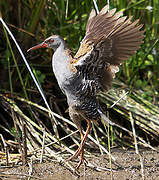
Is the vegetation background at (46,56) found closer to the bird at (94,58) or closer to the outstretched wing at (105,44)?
the bird at (94,58)

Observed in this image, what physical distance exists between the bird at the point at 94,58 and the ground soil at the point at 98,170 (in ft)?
0.47

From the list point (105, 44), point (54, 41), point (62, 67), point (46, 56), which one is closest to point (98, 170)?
point (62, 67)

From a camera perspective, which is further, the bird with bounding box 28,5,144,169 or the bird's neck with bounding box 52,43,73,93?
the bird's neck with bounding box 52,43,73,93

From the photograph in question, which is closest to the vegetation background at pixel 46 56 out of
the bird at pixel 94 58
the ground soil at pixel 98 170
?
the ground soil at pixel 98 170

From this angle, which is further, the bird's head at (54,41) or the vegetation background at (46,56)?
the vegetation background at (46,56)

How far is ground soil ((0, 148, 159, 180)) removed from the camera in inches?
114

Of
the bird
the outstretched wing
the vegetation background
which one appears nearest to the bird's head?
the bird

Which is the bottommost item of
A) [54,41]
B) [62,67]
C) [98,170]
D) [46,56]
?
[98,170]

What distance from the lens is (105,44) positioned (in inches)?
111

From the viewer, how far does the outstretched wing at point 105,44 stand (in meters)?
2.74

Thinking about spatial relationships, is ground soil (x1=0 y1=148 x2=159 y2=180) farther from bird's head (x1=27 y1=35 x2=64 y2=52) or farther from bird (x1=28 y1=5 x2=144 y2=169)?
bird's head (x1=27 y1=35 x2=64 y2=52)

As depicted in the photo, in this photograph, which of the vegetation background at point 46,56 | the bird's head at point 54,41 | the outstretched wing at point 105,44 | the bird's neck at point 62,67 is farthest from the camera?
the vegetation background at point 46,56

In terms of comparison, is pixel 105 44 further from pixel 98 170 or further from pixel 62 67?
pixel 98 170

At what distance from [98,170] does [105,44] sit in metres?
1.06
